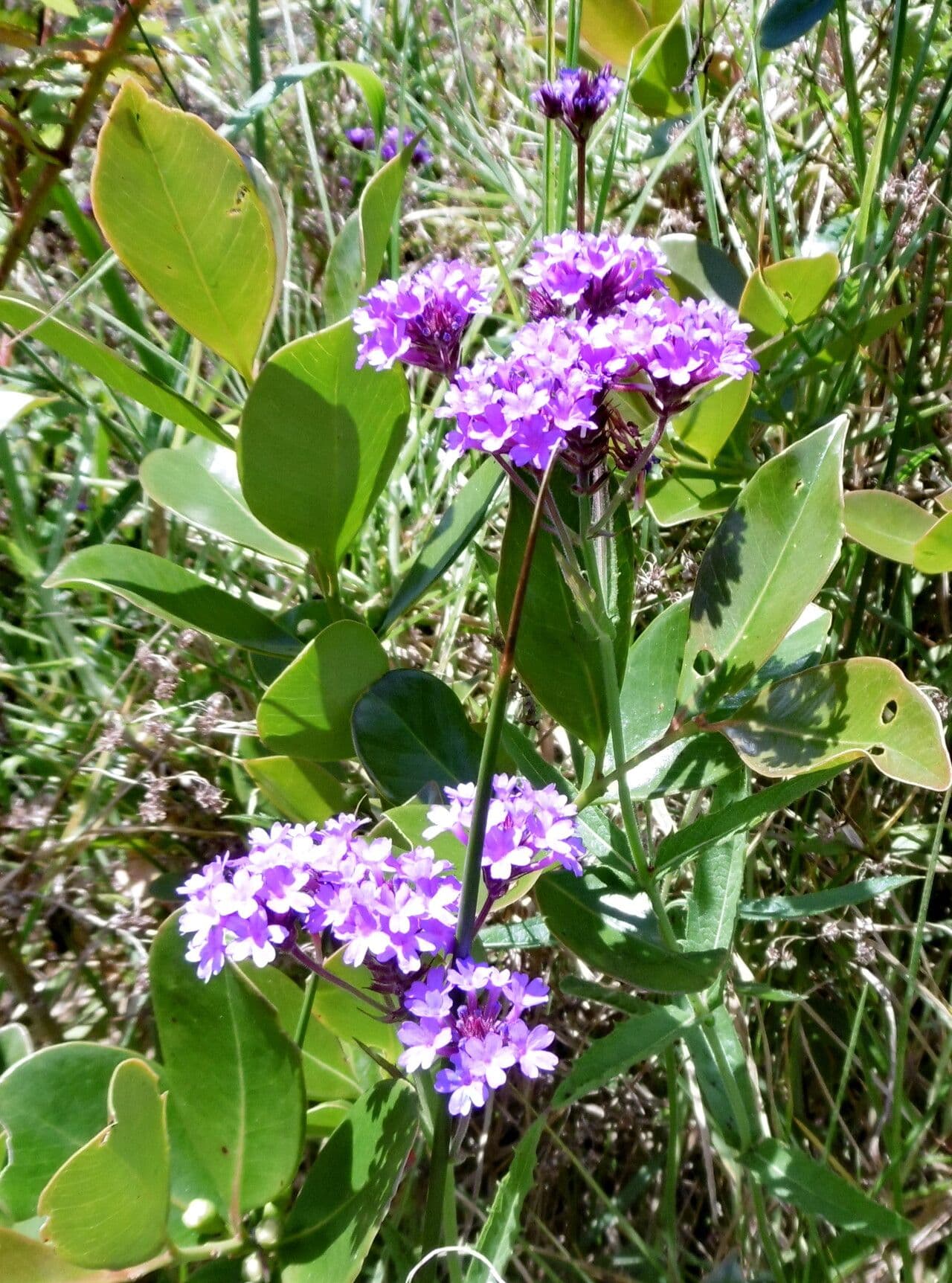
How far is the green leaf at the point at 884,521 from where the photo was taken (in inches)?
53.9

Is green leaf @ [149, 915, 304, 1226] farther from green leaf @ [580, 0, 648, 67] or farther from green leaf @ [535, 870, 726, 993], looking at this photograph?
green leaf @ [580, 0, 648, 67]

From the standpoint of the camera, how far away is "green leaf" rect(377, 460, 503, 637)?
1304 mm

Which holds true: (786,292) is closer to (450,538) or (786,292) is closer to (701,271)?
(701,271)

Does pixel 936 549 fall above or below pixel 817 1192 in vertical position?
above

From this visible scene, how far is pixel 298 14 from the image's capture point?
2795mm

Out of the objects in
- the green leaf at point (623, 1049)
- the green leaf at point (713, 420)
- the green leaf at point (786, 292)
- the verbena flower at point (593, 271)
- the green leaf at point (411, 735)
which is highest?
the green leaf at point (786, 292)

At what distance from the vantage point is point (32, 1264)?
93 cm

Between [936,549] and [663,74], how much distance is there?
1.02 meters

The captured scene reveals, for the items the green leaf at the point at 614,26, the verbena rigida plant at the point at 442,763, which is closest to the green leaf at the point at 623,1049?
the verbena rigida plant at the point at 442,763

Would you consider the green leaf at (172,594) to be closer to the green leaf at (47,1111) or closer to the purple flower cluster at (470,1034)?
the green leaf at (47,1111)

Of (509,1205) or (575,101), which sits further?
(575,101)

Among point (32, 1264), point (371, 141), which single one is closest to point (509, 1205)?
point (32, 1264)

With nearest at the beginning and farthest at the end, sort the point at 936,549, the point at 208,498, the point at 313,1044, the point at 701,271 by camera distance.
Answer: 1. the point at 313,1044
2. the point at 936,549
3. the point at 208,498
4. the point at 701,271

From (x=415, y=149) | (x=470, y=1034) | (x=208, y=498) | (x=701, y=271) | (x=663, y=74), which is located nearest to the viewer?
(x=470, y=1034)
